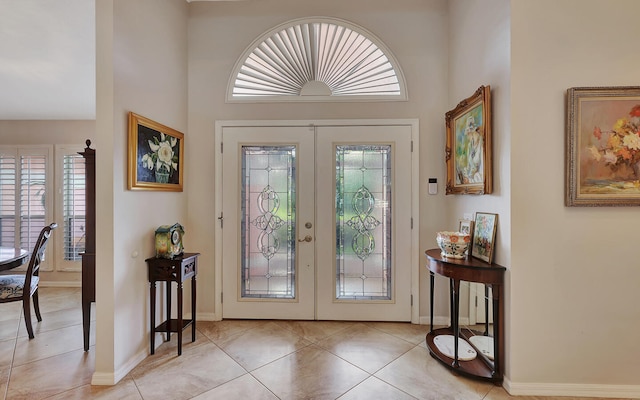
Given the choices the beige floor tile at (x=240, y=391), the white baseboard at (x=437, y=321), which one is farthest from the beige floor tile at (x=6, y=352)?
the white baseboard at (x=437, y=321)

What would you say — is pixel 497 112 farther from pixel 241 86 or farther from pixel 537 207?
pixel 241 86

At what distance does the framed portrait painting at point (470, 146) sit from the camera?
2.03 m

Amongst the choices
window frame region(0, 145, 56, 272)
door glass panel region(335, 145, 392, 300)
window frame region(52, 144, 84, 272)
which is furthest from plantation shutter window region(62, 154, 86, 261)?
door glass panel region(335, 145, 392, 300)

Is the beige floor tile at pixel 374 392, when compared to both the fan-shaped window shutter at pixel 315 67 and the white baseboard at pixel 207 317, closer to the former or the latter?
the white baseboard at pixel 207 317

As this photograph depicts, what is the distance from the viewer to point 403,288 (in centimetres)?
280

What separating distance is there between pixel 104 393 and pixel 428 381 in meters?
2.21

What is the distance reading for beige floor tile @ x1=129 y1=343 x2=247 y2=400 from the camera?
6.09ft

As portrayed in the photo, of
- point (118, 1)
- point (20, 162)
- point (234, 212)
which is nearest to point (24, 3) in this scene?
point (118, 1)

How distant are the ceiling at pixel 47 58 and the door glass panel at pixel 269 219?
174 cm

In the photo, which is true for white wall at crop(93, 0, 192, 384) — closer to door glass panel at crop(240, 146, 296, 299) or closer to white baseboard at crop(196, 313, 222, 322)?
white baseboard at crop(196, 313, 222, 322)

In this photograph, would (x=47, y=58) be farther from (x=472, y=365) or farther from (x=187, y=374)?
(x=472, y=365)

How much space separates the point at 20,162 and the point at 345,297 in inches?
210

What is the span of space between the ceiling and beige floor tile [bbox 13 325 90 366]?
9.03ft

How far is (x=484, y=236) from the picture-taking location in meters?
2.08
